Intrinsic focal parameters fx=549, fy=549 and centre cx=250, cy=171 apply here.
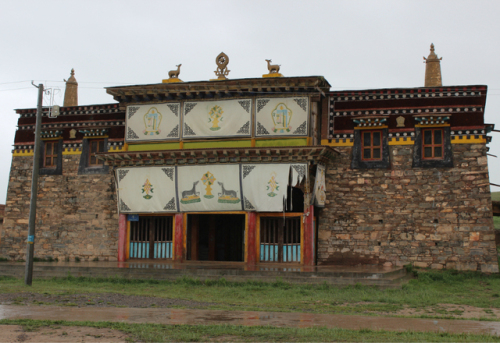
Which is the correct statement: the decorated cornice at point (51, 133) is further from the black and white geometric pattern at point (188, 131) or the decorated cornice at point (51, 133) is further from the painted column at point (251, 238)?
the painted column at point (251, 238)

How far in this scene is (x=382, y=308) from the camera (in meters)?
12.1

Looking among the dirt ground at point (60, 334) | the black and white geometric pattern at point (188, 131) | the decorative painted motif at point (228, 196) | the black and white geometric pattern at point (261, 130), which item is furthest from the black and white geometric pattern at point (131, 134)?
the dirt ground at point (60, 334)

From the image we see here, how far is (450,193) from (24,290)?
1436 cm

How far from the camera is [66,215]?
2361cm

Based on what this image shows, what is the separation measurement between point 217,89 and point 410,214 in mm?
8555

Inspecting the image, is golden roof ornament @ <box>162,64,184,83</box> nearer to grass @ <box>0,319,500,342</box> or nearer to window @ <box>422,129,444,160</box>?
window @ <box>422,129,444,160</box>

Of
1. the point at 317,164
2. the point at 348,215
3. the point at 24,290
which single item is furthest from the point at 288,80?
the point at 24,290

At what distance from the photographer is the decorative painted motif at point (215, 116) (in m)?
21.1

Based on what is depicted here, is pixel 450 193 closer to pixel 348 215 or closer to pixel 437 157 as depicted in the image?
pixel 437 157

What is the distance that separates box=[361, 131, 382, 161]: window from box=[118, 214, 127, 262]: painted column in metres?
9.78

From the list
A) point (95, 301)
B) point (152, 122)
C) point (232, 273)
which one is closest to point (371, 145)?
point (232, 273)

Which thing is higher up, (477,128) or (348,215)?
(477,128)

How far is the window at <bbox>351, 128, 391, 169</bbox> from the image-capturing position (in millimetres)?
20609

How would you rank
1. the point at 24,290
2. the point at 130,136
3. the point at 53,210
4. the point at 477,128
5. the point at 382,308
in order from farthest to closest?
the point at 53,210 < the point at 130,136 < the point at 477,128 < the point at 24,290 < the point at 382,308
